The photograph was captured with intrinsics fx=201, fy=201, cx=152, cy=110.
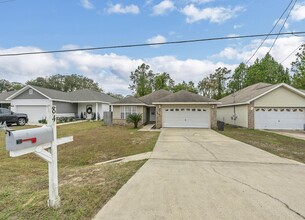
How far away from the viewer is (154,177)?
513cm

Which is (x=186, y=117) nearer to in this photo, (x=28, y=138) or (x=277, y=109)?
(x=277, y=109)

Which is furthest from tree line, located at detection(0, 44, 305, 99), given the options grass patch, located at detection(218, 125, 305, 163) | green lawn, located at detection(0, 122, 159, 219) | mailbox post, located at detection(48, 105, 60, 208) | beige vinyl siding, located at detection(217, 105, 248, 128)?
mailbox post, located at detection(48, 105, 60, 208)

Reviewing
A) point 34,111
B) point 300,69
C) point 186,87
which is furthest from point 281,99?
point 186,87

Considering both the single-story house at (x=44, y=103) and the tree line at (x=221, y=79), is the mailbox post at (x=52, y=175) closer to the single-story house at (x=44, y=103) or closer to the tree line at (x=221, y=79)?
the single-story house at (x=44, y=103)

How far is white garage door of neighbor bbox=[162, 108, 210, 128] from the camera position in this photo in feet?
61.9

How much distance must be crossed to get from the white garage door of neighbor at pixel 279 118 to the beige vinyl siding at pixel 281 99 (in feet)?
1.64

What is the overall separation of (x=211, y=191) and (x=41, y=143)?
11.1 feet

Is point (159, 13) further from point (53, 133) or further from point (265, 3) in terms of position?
point (53, 133)

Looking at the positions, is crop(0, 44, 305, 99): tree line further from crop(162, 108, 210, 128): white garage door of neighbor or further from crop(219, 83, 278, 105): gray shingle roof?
crop(162, 108, 210, 128): white garage door of neighbor

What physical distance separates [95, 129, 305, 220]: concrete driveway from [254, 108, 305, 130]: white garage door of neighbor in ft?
43.2

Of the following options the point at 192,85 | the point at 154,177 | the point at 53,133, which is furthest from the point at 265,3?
the point at 192,85

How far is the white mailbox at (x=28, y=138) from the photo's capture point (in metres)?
2.67

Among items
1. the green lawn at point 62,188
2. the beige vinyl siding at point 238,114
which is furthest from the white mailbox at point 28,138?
the beige vinyl siding at point 238,114

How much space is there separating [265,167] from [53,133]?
6.27 meters
